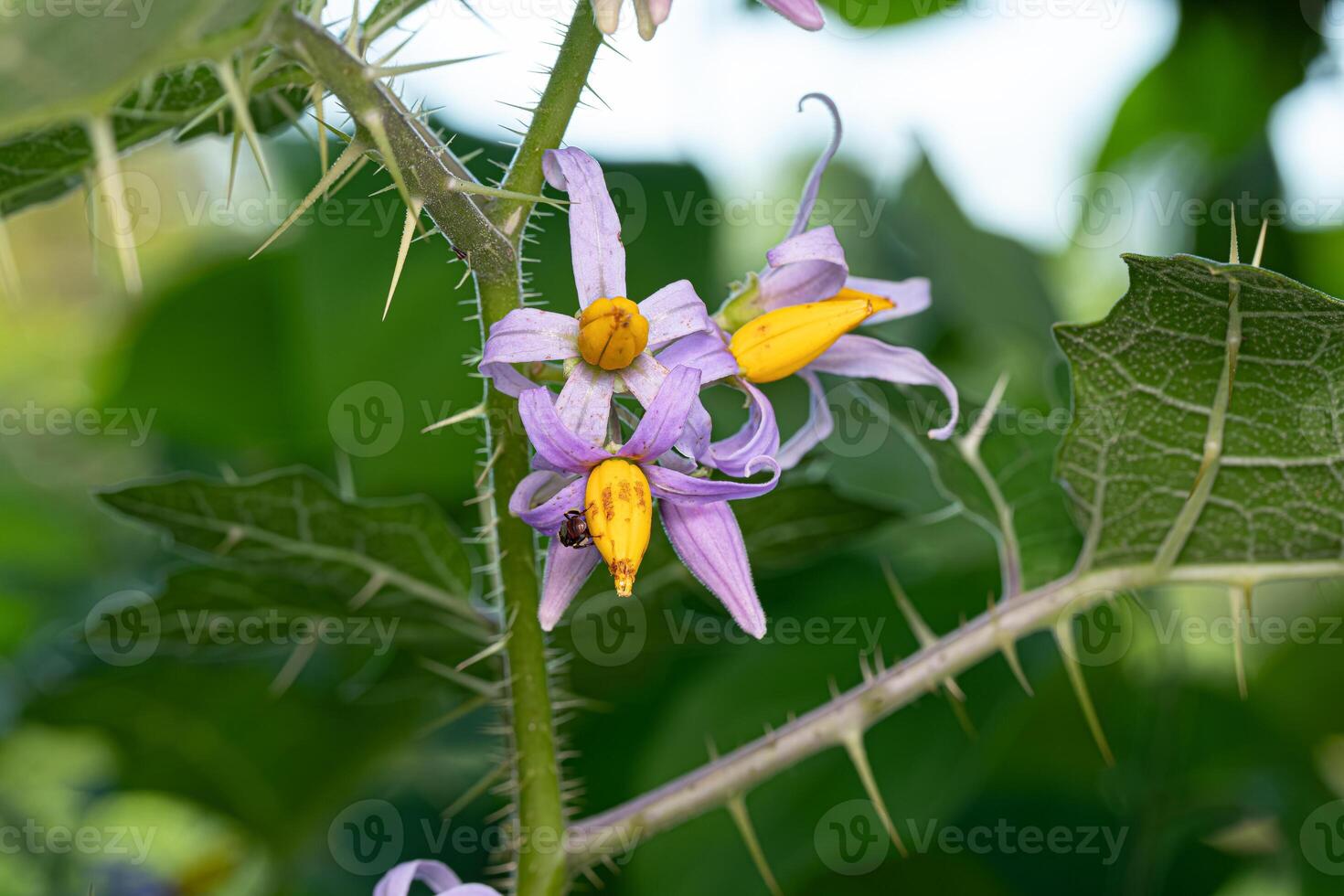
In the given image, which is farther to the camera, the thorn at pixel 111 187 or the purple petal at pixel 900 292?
the purple petal at pixel 900 292

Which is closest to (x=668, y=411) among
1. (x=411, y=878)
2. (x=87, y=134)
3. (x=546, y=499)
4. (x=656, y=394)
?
(x=656, y=394)

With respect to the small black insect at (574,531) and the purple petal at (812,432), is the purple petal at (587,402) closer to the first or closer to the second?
the small black insect at (574,531)

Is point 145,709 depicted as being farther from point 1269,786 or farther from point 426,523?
point 1269,786

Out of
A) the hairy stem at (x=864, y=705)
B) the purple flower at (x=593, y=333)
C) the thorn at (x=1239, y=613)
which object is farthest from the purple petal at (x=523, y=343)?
the thorn at (x=1239, y=613)

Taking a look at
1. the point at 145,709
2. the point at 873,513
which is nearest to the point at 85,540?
the point at 145,709

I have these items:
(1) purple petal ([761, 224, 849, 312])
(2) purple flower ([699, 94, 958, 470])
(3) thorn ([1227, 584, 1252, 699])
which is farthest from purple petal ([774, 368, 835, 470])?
(3) thorn ([1227, 584, 1252, 699])

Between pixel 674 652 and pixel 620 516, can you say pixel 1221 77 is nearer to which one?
pixel 674 652
